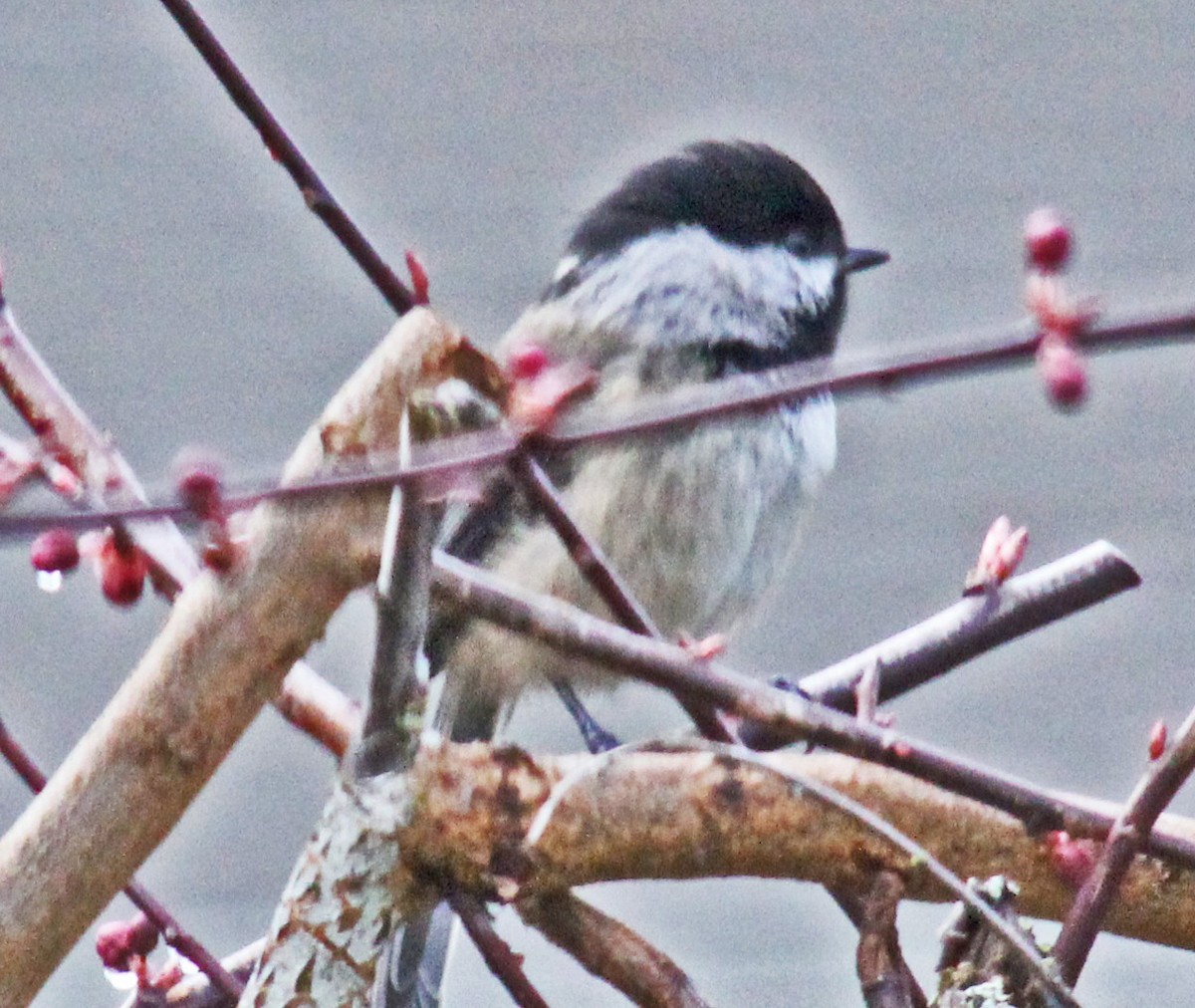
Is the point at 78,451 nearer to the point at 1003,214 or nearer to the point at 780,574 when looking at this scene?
the point at 780,574

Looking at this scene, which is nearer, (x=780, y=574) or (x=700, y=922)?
(x=780, y=574)

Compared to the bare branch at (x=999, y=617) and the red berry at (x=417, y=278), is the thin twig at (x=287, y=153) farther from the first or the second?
the bare branch at (x=999, y=617)

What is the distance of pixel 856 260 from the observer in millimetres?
1857

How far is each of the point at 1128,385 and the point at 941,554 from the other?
0.96 feet

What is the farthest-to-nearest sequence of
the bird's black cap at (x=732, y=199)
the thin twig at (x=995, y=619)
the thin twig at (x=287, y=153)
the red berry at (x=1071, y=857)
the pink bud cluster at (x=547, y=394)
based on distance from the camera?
1. the bird's black cap at (x=732, y=199)
2. the thin twig at (x=995, y=619)
3. the red berry at (x=1071, y=857)
4. the thin twig at (x=287, y=153)
5. the pink bud cluster at (x=547, y=394)

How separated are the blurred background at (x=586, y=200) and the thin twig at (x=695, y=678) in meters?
1.25

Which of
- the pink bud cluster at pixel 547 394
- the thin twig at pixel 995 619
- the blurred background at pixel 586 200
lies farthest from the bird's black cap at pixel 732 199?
the pink bud cluster at pixel 547 394

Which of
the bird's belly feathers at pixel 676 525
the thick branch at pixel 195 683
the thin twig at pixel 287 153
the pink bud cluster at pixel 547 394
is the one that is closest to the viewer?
the pink bud cluster at pixel 547 394

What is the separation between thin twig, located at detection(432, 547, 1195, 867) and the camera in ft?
2.38

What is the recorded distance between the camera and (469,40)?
2.28 meters

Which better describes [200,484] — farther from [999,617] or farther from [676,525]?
[676,525]

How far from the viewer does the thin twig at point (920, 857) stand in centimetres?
77

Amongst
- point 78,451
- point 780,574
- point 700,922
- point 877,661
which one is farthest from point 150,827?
point 700,922

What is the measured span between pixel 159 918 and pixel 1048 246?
61 cm
